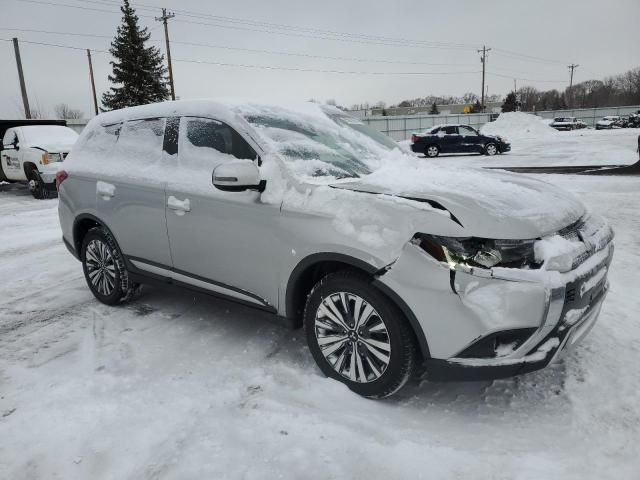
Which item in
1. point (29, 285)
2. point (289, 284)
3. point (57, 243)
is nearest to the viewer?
point (289, 284)

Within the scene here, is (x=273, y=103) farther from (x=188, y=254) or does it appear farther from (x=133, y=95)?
(x=133, y=95)

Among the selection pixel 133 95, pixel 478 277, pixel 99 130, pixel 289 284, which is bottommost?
pixel 289 284

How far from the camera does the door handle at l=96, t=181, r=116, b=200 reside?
13.5 feet

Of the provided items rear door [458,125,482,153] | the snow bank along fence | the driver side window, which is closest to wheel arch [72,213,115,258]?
the driver side window

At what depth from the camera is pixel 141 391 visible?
2.98 m

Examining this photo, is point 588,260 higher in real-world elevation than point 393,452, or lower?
higher

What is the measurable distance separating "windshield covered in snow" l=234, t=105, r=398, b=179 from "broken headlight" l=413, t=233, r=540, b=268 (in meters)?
0.93

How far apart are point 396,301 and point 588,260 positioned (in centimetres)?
107

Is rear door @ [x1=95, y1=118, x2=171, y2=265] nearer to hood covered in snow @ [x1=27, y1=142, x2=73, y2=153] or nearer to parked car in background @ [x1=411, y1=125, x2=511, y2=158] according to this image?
hood covered in snow @ [x1=27, y1=142, x2=73, y2=153]

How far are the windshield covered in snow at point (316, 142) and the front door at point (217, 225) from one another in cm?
21

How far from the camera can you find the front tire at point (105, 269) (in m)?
4.32

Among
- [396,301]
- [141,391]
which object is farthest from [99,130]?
[396,301]

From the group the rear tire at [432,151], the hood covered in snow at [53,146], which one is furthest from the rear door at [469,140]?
the hood covered in snow at [53,146]

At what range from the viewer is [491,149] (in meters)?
22.3
